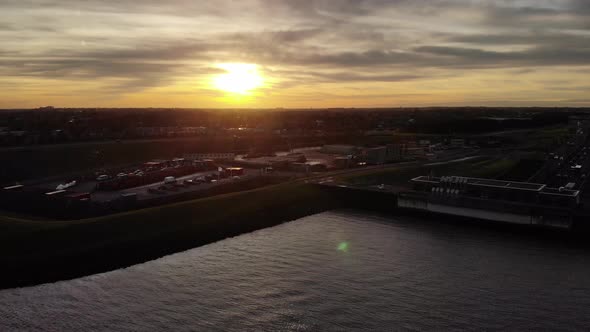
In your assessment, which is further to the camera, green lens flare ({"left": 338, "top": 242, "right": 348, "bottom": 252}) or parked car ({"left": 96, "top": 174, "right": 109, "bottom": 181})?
parked car ({"left": 96, "top": 174, "right": 109, "bottom": 181})

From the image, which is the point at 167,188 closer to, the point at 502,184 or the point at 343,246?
the point at 343,246

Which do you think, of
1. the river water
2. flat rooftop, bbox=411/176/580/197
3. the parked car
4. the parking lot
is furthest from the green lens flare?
the parked car

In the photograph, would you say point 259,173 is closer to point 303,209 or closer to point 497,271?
point 303,209

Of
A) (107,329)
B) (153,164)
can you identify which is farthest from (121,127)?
(107,329)

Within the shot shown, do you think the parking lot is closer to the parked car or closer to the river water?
the parked car

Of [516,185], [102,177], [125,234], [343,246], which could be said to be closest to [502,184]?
[516,185]

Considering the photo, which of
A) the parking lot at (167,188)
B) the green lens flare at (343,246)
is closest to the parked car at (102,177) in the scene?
the parking lot at (167,188)

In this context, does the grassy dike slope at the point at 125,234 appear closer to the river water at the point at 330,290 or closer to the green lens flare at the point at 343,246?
the river water at the point at 330,290
